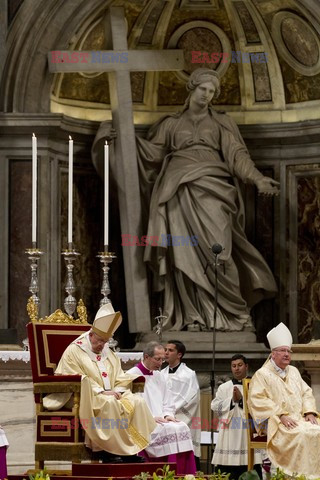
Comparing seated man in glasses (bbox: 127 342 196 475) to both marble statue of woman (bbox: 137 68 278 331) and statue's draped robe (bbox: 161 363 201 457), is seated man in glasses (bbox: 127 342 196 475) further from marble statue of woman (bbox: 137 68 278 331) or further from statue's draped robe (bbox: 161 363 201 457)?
marble statue of woman (bbox: 137 68 278 331)

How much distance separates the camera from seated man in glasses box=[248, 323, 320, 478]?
1133cm

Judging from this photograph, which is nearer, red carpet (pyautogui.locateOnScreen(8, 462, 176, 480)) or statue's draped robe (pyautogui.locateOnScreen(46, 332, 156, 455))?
red carpet (pyautogui.locateOnScreen(8, 462, 176, 480))

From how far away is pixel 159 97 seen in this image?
603 inches

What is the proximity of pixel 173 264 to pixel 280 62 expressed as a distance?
2.20m

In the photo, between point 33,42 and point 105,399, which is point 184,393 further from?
point 33,42

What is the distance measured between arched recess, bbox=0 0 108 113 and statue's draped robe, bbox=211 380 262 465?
11.1 ft

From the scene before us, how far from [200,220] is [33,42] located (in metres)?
2.16

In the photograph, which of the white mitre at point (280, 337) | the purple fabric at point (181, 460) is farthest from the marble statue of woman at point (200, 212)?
the purple fabric at point (181, 460)

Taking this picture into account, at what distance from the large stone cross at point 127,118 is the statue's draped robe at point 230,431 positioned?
1795mm

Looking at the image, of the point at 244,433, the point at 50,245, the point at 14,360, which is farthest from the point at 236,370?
the point at 50,245

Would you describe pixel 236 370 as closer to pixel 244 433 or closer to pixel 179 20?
pixel 244 433

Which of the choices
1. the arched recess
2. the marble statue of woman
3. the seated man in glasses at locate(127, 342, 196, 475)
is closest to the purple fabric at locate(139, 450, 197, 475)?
the seated man in glasses at locate(127, 342, 196, 475)

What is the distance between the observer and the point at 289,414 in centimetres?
1161

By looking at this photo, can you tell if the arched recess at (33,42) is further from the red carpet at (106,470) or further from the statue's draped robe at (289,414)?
the red carpet at (106,470)
